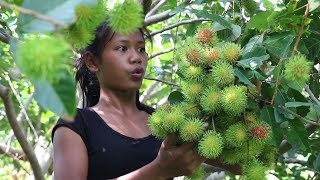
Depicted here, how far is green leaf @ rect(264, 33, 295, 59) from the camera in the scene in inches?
55.1

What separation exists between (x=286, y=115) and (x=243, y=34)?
307 millimetres

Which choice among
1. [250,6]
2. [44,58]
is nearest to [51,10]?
[44,58]

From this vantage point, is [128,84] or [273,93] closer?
[273,93]

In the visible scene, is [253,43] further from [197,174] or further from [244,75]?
[197,174]

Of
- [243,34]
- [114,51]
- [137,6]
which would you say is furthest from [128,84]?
[137,6]

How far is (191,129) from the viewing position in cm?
130

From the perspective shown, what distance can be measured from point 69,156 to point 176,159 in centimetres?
31

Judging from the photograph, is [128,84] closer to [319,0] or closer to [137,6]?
[319,0]

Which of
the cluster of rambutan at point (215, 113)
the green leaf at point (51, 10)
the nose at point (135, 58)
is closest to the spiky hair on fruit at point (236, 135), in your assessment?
the cluster of rambutan at point (215, 113)

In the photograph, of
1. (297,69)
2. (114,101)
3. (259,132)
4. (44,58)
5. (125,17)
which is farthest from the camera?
(114,101)

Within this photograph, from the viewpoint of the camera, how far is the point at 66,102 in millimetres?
648

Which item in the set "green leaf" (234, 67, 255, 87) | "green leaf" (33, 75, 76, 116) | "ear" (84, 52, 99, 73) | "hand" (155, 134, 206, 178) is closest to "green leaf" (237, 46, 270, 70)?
"green leaf" (234, 67, 255, 87)

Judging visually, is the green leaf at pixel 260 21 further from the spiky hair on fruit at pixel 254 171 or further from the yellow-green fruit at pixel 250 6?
the spiky hair on fruit at pixel 254 171

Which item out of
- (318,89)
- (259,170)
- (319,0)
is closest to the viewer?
(319,0)
